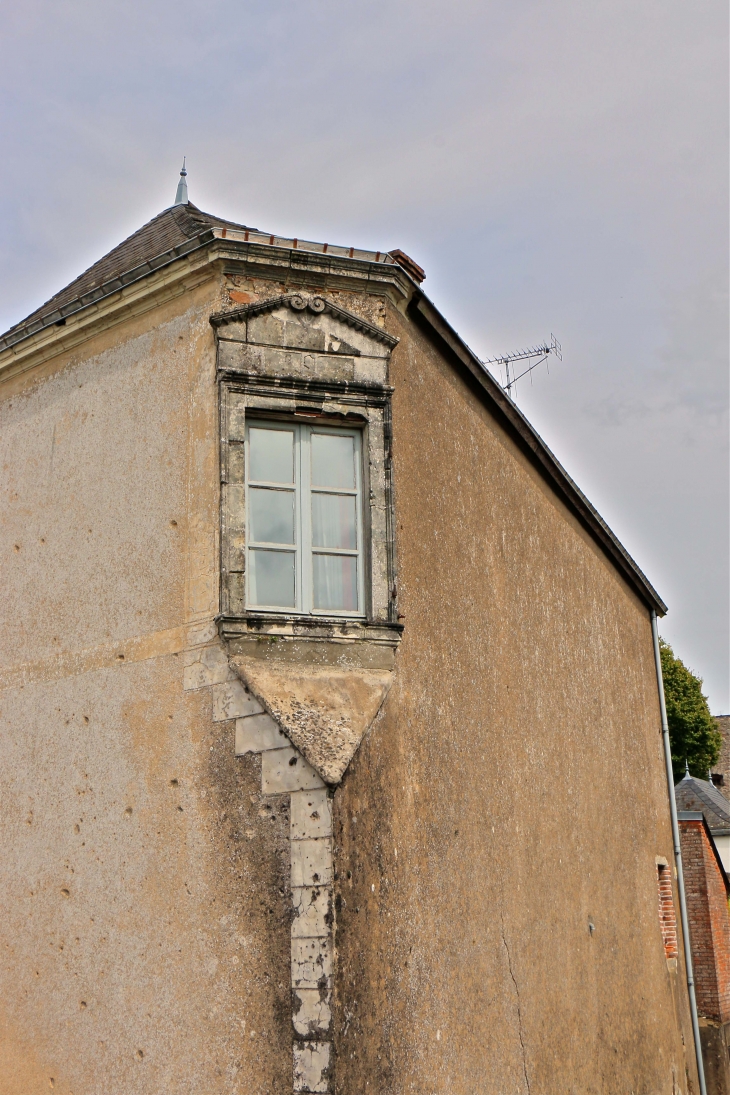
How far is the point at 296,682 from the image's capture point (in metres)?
6.02

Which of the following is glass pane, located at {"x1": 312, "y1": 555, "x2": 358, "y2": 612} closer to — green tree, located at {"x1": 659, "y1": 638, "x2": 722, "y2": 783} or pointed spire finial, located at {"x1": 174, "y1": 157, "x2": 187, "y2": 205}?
pointed spire finial, located at {"x1": 174, "y1": 157, "x2": 187, "y2": 205}

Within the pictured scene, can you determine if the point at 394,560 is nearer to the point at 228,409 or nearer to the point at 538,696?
the point at 228,409

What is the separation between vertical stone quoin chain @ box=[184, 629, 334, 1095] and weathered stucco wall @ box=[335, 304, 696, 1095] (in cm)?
10

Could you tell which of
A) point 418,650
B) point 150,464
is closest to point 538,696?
point 418,650

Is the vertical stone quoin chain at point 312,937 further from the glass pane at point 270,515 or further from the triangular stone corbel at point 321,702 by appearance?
the glass pane at point 270,515

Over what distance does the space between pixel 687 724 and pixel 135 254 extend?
24.9m

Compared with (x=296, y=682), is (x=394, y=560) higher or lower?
higher

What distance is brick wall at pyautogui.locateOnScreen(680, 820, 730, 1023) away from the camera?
12820 mm

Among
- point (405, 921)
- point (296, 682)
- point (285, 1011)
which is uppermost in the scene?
point (296, 682)

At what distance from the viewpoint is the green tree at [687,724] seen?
29.3 metres

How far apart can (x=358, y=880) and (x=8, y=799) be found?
272cm

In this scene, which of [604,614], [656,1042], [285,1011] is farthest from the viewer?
[604,614]

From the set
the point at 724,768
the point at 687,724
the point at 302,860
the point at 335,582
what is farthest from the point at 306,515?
the point at 724,768

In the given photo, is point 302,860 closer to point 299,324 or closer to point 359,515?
point 359,515
